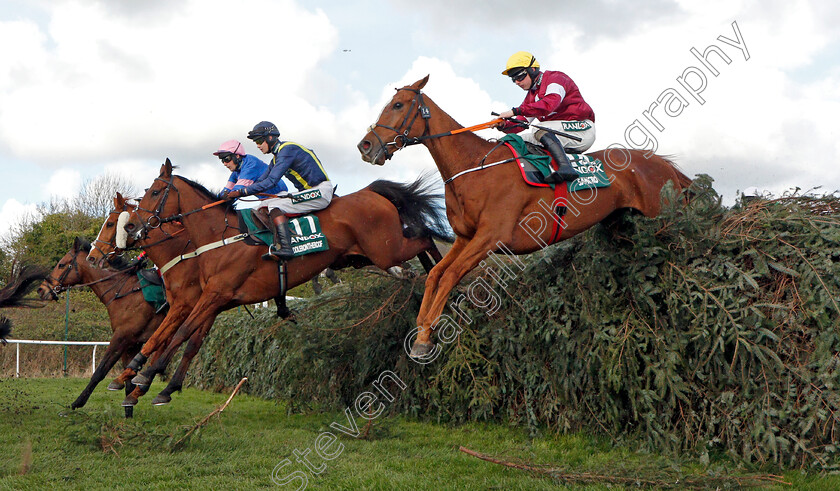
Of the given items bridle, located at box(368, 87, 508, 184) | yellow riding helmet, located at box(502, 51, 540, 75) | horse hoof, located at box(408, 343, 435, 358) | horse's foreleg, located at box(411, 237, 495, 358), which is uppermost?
yellow riding helmet, located at box(502, 51, 540, 75)

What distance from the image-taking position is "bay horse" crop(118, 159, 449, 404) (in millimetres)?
6855

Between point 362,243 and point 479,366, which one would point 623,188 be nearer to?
point 479,366

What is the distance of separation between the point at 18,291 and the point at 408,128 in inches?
219

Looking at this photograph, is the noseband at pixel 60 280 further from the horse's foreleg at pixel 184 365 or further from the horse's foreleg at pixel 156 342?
the horse's foreleg at pixel 184 365

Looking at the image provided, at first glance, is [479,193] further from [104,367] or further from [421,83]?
[104,367]

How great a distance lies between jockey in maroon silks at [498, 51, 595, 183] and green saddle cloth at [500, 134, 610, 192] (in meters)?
0.11

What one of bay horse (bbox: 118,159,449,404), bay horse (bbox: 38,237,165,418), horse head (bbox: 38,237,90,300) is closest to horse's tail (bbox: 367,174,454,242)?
bay horse (bbox: 118,159,449,404)

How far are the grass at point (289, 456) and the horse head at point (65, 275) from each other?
1.96 m

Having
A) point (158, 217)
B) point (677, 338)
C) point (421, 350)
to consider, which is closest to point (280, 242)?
point (158, 217)

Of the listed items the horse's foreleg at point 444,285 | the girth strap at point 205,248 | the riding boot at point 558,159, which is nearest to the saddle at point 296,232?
the girth strap at point 205,248

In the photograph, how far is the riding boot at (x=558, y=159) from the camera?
17.3 feet

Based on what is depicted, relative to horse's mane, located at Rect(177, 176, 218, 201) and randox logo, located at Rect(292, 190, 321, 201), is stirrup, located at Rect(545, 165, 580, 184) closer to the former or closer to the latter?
randox logo, located at Rect(292, 190, 321, 201)

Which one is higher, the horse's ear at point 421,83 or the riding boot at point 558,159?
the horse's ear at point 421,83

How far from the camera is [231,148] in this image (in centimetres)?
811
